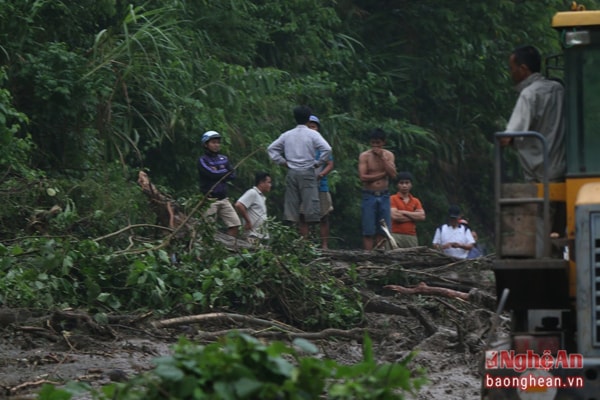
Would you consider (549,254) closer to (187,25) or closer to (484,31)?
(187,25)

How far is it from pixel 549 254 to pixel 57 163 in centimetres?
936

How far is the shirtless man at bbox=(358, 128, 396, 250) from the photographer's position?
16.0m

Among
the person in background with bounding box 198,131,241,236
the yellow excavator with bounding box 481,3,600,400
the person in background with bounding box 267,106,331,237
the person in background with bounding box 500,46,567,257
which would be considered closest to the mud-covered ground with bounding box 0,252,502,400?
the yellow excavator with bounding box 481,3,600,400

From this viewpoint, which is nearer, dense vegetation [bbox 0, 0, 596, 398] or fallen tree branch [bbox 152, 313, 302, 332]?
fallen tree branch [bbox 152, 313, 302, 332]

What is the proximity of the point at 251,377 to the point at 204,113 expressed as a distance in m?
11.7

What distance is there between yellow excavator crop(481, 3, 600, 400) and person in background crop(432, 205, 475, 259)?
985cm

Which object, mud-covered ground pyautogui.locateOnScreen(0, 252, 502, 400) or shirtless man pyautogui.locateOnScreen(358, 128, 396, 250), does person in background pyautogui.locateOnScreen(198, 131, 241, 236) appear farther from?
mud-covered ground pyautogui.locateOnScreen(0, 252, 502, 400)

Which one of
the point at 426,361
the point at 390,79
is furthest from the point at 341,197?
the point at 426,361

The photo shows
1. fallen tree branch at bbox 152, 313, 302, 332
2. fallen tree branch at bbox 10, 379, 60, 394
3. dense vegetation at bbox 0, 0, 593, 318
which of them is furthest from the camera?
dense vegetation at bbox 0, 0, 593, 318

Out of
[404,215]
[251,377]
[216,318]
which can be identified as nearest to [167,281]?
[216,318]

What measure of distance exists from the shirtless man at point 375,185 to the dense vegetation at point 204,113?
132cm

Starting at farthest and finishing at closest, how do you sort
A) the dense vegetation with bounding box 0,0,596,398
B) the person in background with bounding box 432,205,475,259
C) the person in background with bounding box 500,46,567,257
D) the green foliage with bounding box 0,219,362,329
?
1. the person in background with bounding box 432,205,475,259
2. the dense vegetation with bounding box 0,0,596,398
3. the green foliage with bounding box 0,219,362,329
4. the person in background with bounding box 500,46,567,257

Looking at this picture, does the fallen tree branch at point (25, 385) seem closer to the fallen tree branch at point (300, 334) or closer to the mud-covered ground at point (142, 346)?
the mud-covered ground at point (142, 346)

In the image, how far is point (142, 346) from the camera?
1033 centimetres
